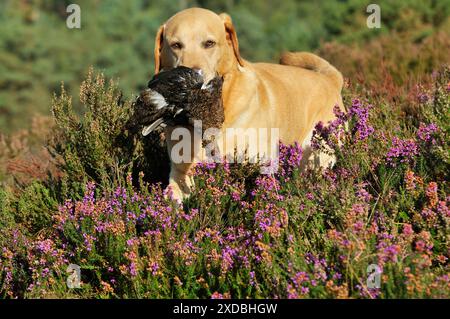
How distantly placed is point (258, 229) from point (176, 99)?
1.07m

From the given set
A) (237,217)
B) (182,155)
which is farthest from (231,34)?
(237,217)

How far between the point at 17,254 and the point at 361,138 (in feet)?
8.10

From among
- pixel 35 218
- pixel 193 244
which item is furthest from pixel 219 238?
pixel 35 218

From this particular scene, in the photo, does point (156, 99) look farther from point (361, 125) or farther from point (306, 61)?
point (306, 61)

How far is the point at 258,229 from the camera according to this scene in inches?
158

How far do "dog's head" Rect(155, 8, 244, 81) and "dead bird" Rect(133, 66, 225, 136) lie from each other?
1.16ft

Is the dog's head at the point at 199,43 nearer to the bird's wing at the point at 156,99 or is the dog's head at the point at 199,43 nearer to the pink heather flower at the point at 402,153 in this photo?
the bird's wing at the point at 156,99

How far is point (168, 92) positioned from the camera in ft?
14.5

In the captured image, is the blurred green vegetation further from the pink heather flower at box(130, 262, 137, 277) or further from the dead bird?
the pink heather flower at box(130, 262, 137, 277)

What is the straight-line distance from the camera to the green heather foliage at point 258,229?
3518 millimetres
